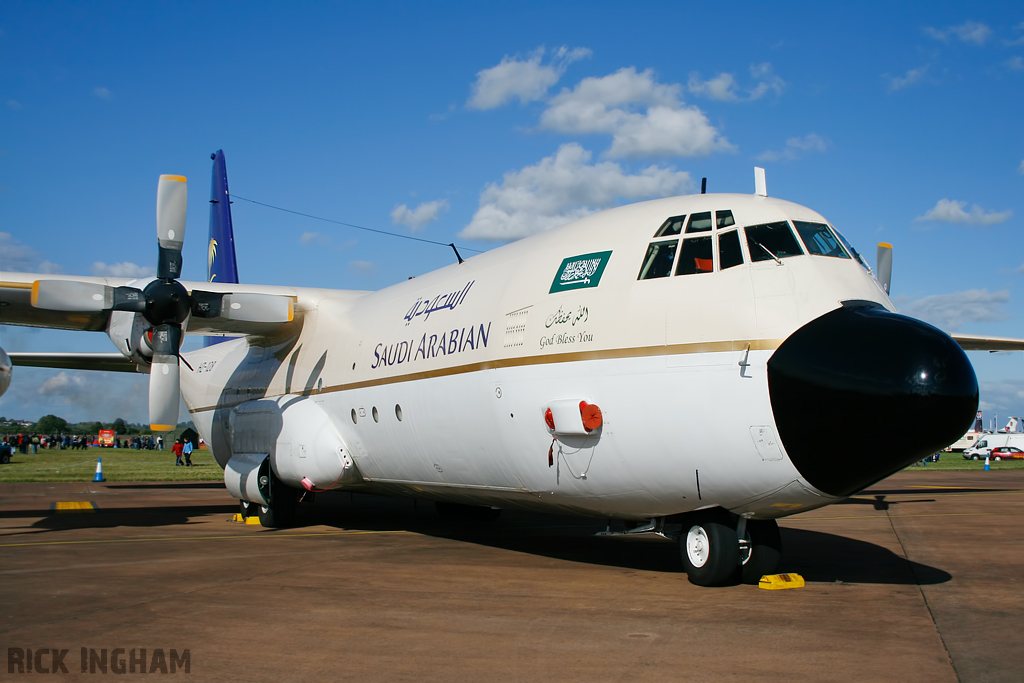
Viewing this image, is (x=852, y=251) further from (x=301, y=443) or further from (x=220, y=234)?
(x=220, y=234)

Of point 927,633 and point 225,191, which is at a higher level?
point 225,191

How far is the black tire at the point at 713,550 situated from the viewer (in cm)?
797

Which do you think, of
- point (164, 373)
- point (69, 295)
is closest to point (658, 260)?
point (164, 373)

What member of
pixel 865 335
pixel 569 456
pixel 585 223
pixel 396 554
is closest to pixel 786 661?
pixel 865 335

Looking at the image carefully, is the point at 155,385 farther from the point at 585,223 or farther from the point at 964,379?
the point at 964,379

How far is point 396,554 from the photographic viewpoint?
1114 centimetres

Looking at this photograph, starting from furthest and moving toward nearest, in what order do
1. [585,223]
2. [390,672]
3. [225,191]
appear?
1. [225,191]
2. [585,223]
3. [390,672]

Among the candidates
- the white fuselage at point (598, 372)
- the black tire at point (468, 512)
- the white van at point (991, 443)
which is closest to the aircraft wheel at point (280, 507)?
the white fuselage at point (598, 372)

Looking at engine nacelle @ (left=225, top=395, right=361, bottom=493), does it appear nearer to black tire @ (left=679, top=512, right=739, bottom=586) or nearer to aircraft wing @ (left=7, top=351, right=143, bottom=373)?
aircraft wing @ (left=7, top=351, right=143, bottom=373)

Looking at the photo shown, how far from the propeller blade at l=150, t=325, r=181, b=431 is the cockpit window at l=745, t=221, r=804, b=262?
9.38 m

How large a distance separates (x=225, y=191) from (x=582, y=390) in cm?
1534

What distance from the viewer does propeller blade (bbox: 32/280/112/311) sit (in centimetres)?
1247

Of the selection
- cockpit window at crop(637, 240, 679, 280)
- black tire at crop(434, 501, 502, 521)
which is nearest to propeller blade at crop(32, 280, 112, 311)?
black tire at crop(434, 501, 502, 521)

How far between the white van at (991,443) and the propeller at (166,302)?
62.9 meters
